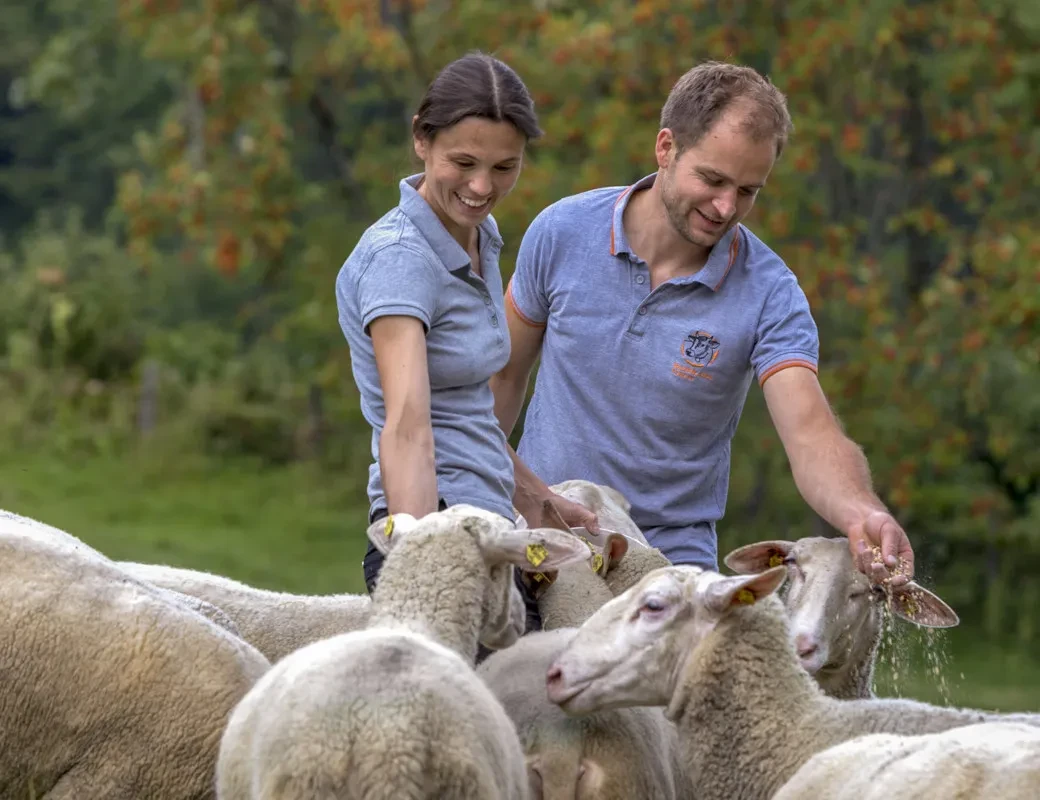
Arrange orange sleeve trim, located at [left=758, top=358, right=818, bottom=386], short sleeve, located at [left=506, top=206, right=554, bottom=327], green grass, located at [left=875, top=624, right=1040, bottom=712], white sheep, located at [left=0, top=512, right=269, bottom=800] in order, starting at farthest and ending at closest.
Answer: green grass, located at [left=875, top=624, right=1040, bottom=712] → short sleeve, located at [left=506, top=206, right=554, bottom=327] → orange sleeve trim, located at [left=758, top=358, right=818, bottom=386] → white sheep, located at [left=0, top=512, right=269, bottom=800]

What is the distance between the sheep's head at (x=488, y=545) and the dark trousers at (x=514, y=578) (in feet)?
0.53

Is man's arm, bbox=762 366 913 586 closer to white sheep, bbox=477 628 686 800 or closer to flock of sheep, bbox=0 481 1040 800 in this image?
flock of sheep, bbox=0 481 1040 800

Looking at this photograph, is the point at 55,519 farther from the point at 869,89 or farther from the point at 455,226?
the point at 455,226

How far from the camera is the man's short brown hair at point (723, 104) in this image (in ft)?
18.0

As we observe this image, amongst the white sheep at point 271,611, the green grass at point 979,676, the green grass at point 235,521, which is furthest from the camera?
the green grass at point 235,521

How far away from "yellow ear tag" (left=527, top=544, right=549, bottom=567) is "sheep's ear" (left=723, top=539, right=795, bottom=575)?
112 cm

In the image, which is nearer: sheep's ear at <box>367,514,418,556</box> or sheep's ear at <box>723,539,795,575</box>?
sheep's ear at <box>367,514,418,556</box>

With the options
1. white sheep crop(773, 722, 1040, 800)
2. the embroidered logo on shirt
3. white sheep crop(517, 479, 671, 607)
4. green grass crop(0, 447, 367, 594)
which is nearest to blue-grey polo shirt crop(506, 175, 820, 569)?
the embroidered logo on shirt

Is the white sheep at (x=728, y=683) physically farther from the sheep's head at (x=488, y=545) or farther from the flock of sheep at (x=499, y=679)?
the sheep's head at (x=488, y=545)

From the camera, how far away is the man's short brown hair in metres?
5.50

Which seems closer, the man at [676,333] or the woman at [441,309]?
the woman at [441,309]

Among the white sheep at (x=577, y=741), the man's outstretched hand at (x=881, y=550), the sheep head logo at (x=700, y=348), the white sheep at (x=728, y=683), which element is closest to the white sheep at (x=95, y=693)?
the white sheep at (x=577, y=741)

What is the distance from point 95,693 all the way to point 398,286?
4.15 feet

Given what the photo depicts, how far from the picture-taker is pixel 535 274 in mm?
6121
